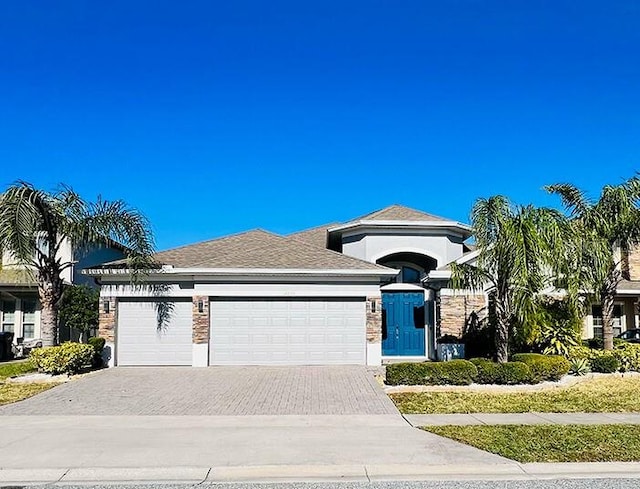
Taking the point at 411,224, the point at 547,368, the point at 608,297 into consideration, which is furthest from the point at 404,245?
the point at 547,368

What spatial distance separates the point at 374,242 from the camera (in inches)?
891

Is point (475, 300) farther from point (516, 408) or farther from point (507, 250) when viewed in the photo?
point (516, 408)

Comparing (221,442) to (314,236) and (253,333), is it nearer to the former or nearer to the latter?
(253,333)

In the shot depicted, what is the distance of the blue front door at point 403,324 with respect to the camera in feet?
69.2

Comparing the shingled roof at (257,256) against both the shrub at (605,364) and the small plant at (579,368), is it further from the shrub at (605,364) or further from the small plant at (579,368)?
the shrub at (605,364)

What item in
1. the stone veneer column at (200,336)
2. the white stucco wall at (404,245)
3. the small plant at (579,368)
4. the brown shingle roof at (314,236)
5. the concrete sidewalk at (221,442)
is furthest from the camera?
the brown shingle roof at (314,236)

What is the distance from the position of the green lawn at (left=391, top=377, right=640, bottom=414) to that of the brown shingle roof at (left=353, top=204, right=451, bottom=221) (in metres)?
10.1

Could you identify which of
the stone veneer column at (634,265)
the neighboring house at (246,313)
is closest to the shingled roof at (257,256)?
the neighboring house at (246,313)

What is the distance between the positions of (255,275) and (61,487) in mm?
11704

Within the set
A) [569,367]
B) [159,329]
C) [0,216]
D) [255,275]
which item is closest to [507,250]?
[569,367]

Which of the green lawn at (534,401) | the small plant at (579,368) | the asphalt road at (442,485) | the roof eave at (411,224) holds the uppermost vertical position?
the roof eave at (411,224)

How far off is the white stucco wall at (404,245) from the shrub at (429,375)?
28.2 ft

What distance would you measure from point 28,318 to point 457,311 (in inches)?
654

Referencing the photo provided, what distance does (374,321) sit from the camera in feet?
59.9
